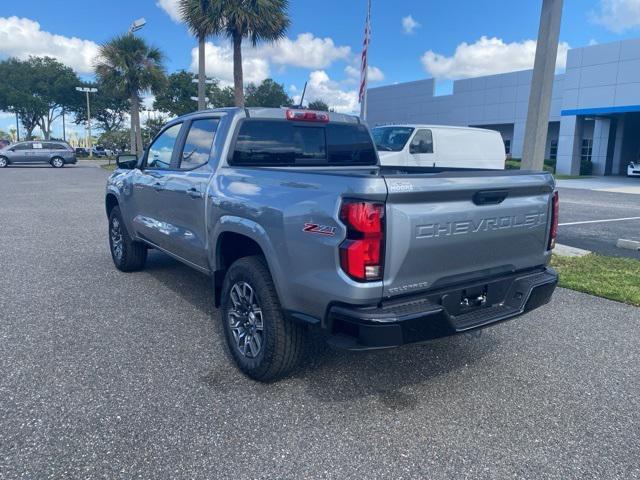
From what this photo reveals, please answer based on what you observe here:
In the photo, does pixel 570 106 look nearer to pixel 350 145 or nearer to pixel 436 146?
pixel 436 146

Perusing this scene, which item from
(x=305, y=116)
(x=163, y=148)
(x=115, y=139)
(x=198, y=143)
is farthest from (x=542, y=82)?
(x=115, y=139)

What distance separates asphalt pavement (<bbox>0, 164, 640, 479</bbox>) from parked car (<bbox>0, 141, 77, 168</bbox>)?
31363 millimetres

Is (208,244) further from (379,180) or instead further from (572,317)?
(572,317)

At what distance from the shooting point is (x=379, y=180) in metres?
2.60

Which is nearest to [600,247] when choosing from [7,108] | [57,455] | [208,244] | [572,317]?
[572,317]

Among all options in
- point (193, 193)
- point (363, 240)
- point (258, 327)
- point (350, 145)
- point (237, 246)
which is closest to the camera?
point (363, 240)

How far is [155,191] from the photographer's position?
4.98m

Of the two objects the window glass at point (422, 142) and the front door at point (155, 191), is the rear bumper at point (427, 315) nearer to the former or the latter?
the front door at point (155, 191)

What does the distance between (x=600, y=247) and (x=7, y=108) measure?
6194 centimetres

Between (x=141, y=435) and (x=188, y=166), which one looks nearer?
(x=141, y=435)

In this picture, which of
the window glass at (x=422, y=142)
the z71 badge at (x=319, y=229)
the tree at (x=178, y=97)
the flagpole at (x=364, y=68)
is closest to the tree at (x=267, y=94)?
the tree at (x=178, y=97)

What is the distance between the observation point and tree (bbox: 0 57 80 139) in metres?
Result: 52.8

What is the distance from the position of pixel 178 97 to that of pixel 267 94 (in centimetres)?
1724

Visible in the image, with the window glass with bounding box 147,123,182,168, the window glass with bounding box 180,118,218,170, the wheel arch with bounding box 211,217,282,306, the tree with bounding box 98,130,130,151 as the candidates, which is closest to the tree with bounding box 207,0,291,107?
the window glass with bounding box 147,123,182,168
